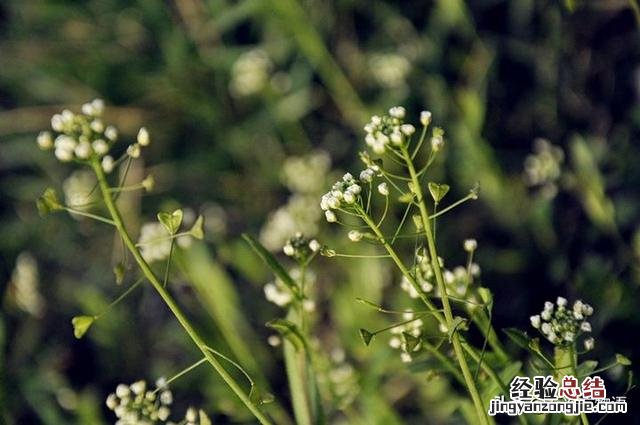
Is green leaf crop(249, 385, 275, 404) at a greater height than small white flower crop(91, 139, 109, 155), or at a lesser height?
lesser

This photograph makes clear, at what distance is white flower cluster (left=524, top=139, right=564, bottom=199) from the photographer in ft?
8.02

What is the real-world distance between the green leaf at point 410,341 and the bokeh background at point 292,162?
0.77m

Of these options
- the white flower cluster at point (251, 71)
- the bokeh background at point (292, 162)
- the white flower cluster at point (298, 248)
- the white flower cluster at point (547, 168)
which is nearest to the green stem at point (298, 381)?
the white flower cluster at point (298, 248)

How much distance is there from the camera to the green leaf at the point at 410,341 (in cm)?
131

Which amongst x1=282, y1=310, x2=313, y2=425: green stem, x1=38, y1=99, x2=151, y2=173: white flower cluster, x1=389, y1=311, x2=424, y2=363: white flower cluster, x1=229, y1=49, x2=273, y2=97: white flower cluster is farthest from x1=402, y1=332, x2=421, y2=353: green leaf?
x1=229, y1=49, x2=273, y2=97: white flower cluster

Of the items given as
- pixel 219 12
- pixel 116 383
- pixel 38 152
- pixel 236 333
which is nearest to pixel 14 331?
pixel 116 383

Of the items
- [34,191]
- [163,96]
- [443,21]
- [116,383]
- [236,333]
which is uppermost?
[443,21]

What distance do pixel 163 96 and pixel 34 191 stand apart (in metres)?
0.69

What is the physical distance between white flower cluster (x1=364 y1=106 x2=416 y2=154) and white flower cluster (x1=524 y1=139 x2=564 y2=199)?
1.25 meters

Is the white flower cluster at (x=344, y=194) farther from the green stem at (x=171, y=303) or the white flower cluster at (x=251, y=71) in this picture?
the white flower cluster at (x=251, y=71)

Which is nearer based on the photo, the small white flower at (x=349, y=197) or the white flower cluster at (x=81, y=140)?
the small white flower at (x=349, y=197)

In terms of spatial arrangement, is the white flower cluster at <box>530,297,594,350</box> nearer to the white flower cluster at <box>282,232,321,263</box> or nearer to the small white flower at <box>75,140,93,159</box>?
the white flower cluster at <box>282,232,321,263</box>

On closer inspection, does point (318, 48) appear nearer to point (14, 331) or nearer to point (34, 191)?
point (34, 191)

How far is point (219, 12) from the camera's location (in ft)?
8.95
